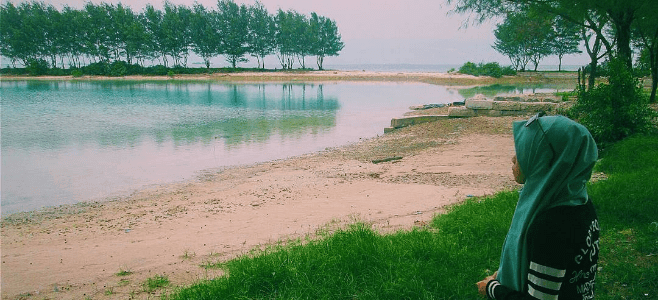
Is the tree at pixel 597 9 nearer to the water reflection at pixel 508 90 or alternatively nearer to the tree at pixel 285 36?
the water reflection at pixel 508 90

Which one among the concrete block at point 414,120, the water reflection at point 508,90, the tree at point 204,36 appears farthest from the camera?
the tree at point 204,36

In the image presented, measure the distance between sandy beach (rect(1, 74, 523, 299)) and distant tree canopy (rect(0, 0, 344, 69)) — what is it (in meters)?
68.6

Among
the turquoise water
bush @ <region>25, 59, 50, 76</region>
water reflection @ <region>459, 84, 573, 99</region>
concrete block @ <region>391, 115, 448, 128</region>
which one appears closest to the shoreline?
bush @ <region>25, 59, 50, 76</region>

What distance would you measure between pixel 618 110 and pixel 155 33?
76714 mm

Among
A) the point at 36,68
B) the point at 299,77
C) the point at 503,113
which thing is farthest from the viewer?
the point at 299,77

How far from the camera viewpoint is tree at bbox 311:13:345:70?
81125 millimetres

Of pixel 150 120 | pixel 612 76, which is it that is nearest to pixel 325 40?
pixel 150 120

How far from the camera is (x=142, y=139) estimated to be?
1733cm

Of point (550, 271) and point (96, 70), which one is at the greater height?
point (96, 70)

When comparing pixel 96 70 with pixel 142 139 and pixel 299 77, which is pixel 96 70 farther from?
pixel 142 139

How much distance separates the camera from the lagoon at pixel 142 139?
10.8m

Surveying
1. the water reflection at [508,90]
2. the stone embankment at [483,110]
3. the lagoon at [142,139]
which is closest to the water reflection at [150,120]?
the lagoon at [142,139]

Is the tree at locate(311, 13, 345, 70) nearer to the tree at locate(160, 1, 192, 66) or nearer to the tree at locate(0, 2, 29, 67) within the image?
the tree at locate(160, 1, 192, 66)

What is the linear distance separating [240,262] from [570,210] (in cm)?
298
